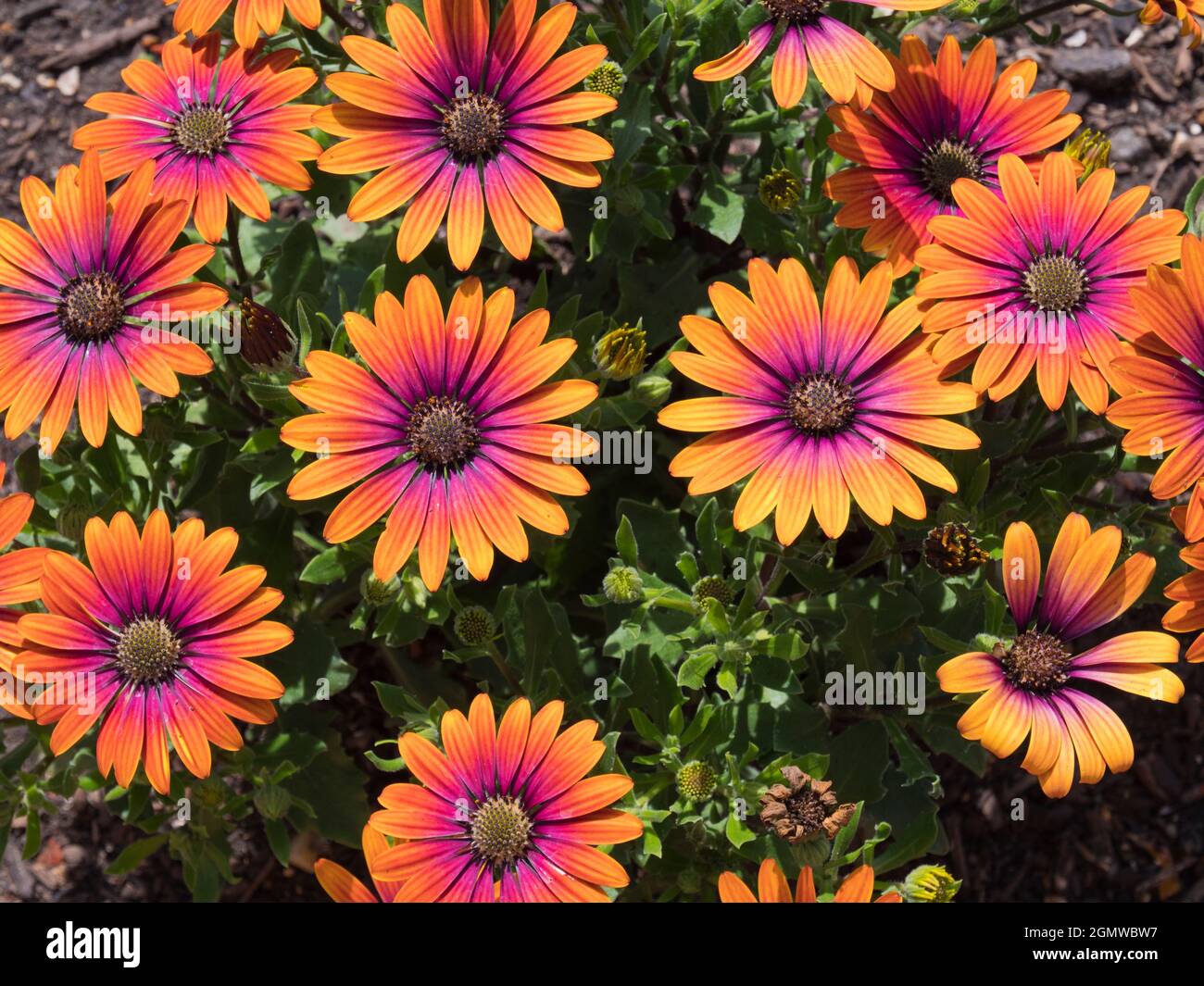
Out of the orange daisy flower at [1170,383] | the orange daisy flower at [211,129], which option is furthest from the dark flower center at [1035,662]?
the orange daisy flower at [211,129]

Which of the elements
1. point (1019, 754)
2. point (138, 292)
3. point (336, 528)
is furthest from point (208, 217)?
point (1019, 754)

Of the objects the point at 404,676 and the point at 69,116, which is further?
the point at 69,116

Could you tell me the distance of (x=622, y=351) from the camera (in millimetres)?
3271

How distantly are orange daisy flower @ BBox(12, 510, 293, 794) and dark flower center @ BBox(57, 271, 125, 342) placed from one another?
53 centimetres

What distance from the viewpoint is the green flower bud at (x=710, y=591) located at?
11.4 feet

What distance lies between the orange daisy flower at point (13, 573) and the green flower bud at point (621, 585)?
58.3 inches

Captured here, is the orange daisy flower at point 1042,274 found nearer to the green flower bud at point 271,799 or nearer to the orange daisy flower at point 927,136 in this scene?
the orange daisy flower at point 927,136

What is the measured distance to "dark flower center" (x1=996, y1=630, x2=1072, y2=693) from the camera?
313 cm

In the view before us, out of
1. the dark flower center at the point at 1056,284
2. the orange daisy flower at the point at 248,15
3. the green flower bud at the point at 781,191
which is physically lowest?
the dark flower center at the point at 1056,284

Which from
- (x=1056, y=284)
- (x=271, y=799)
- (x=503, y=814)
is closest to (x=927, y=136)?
(x=1056, y=284)

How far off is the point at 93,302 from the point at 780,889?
2340mm
